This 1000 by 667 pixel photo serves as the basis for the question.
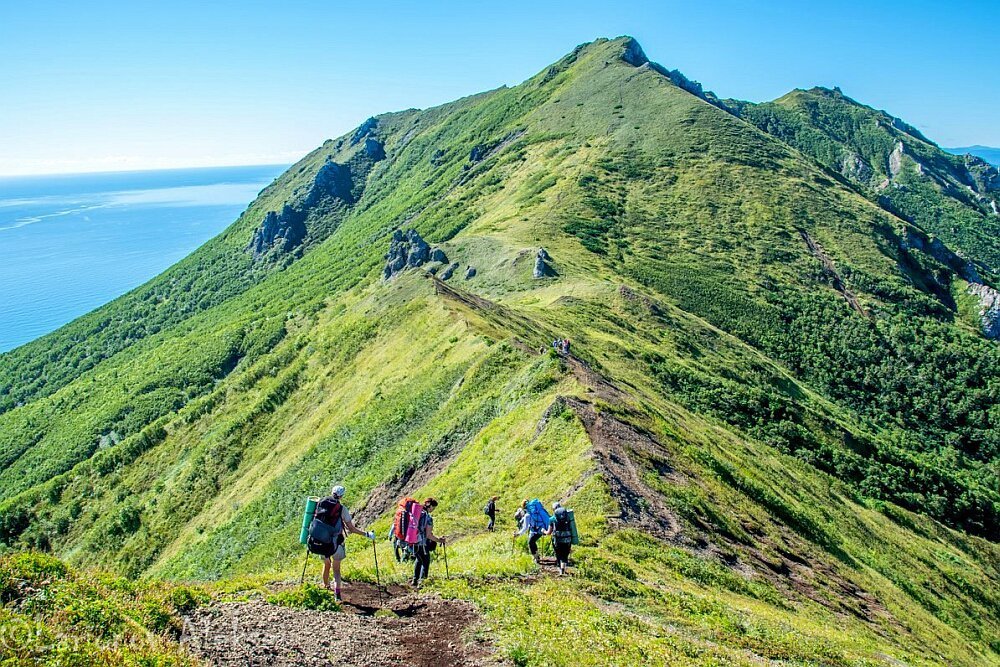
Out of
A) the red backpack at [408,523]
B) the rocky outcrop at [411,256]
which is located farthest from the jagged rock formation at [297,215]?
the red backpack at [408,523]

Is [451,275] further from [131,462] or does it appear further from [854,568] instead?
[854,568]

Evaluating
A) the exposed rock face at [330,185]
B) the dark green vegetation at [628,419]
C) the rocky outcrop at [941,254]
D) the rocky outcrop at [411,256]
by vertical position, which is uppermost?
the exposed rock face at [330,185]

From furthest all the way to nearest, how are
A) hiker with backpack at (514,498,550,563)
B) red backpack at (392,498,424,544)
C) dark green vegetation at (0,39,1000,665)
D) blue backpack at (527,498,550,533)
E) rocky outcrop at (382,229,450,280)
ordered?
1. rocky outcrop at (382,229,450,280)
2. dark green vegetation at (0,39,1000,665)
3. blue backpack at (527,498,550,533)
4. hiker with backpack at (514,498,550,563)
5. red backpack at (392,498,424,544)

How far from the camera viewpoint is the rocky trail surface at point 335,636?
994 centimetres

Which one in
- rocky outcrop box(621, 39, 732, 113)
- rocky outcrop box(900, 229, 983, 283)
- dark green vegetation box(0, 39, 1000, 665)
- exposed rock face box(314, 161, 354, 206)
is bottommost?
dark green vegetation box(0, 39, 1000, 665)

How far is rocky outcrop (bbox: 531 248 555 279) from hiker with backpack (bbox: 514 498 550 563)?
158 ft

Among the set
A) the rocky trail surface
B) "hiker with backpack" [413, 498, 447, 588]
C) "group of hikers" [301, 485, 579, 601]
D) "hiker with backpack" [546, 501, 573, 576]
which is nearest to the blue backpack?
"group of hikers" [301, 485, 579, 601]

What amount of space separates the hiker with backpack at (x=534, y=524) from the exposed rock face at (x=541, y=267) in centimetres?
4820

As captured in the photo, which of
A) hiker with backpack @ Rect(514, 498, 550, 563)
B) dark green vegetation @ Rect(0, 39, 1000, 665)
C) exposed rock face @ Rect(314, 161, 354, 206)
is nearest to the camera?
hiker with backpack @ Rect(514, 498, 550, 563)

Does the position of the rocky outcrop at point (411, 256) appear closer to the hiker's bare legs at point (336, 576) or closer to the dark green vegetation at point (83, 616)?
the hiker's bare legs at point (336, 576)

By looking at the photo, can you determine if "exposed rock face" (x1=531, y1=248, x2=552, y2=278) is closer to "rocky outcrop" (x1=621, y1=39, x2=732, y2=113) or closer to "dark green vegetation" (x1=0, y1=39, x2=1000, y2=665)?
"dark green vegetation" (x1=0, y1=39, x2=1000, y2=665)

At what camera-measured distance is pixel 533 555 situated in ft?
52.5

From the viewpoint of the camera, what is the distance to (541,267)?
64.4 metres

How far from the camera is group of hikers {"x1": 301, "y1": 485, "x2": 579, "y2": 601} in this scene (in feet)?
39.3
